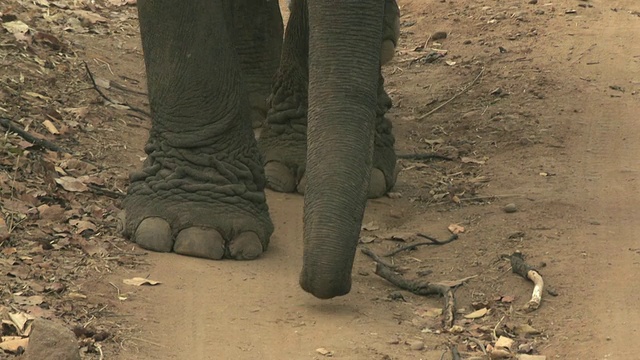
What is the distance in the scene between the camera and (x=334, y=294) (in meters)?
4.22

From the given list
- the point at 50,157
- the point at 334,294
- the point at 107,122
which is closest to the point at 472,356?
the point at 334,294

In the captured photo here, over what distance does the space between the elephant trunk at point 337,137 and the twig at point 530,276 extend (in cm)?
74

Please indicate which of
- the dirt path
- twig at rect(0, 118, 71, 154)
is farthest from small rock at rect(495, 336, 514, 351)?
twig at rect(0, 118, 71, 154)

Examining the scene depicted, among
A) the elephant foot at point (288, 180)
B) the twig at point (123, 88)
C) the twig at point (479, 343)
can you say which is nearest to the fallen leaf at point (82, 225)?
the elephant foot at point (288, 180)

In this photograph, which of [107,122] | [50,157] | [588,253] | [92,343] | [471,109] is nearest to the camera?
[92,343]

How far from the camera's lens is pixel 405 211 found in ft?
19.6

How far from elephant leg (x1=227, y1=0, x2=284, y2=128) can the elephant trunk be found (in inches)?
115

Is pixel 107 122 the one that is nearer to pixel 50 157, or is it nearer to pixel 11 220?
pixel 50 157

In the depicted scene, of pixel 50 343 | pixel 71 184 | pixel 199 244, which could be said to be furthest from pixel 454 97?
pixel 50 343

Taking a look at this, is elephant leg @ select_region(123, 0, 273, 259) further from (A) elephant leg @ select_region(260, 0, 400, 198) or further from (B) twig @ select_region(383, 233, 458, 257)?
(A) elephant leg @ select_region(260, 0, 400, 198)

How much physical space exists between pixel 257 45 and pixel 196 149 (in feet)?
→ 6.52

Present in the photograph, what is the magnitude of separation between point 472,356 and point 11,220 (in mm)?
1848

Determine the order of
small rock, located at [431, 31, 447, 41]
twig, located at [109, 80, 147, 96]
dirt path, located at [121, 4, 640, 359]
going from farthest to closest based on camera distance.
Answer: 1. small rock, located at [431, 31, 447, 41]
2. twig, located at [109, 80, 147, 96]
3. dirt path, located at [121, 4, 640, 359]

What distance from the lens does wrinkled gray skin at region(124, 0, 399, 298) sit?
13.7ft
